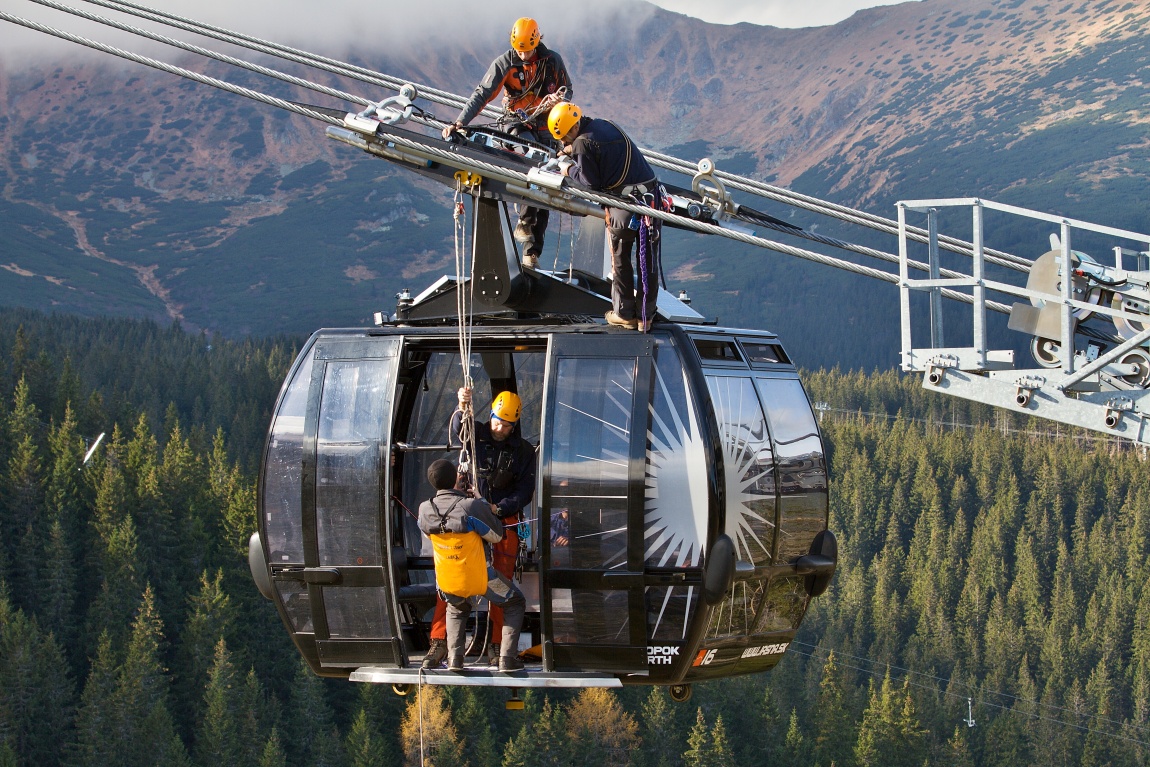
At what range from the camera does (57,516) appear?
300ft

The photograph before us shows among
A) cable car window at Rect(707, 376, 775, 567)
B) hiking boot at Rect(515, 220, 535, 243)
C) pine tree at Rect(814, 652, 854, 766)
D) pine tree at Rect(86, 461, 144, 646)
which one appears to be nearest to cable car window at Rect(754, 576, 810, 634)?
cable car window at Rect(707, 376, 775, 567)

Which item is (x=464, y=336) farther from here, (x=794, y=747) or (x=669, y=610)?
(x=794, y=747)

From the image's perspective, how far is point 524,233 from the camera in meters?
14.8

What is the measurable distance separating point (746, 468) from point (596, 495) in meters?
1.17

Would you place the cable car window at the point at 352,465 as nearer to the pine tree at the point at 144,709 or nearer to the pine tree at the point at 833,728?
the pine tree at the point at 144,709

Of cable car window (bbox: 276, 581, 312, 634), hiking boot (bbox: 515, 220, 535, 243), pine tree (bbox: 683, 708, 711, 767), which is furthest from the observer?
pine tree (bbox: 683, 708, 711, 767)

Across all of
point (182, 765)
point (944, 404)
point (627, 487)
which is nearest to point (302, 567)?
point (627, 487)

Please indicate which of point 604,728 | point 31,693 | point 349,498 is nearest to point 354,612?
point 349,498

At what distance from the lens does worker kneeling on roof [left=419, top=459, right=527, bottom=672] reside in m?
11.8

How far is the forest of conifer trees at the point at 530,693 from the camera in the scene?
8731cm

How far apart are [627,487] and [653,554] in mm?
556

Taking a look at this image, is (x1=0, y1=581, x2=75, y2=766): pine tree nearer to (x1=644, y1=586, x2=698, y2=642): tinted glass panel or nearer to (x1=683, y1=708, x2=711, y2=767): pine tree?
(x1=683, y1=708, x2=711, y2=767): pine tree

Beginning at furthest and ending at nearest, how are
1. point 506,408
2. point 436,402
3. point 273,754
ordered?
point 273,754
point 436,402
point 506,408

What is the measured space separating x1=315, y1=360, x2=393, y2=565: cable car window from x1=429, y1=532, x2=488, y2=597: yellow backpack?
0.67 metres
